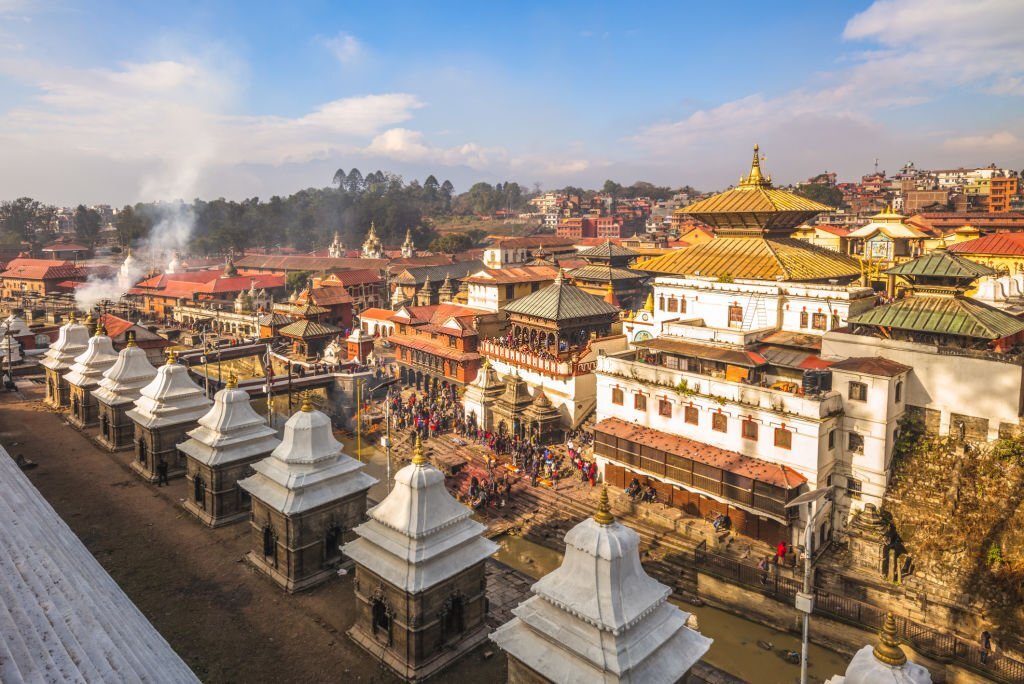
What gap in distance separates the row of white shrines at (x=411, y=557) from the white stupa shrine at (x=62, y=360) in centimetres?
1045

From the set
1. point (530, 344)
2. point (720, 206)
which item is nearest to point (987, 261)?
point (720, 206)

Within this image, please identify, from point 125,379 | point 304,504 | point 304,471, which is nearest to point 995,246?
point 304,471

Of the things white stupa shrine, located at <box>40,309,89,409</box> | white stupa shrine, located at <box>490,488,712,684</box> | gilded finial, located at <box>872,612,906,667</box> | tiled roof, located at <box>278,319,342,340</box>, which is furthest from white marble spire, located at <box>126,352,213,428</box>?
gilded finial, located at <box>872,612,906,667</box>

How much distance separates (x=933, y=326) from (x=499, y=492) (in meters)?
17.3

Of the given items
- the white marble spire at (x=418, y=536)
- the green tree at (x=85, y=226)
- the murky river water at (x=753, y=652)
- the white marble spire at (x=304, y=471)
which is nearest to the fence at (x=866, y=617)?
the murky river water at (x=753, y=652)

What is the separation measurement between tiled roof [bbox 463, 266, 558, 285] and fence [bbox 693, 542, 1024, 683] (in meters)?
31.1

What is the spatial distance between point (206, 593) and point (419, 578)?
683 cm

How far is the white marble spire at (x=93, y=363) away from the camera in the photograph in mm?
28531

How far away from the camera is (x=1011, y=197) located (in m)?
92.6

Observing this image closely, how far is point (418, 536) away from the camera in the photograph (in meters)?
14.0

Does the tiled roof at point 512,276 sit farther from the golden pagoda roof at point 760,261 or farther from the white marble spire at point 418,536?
the white marble spire at point 418,536

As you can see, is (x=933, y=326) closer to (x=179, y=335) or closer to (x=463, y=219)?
(x=179, y=335)

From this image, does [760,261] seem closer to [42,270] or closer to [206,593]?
[206,593]

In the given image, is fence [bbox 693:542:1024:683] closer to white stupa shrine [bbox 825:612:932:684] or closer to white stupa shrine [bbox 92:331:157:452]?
white stupa shrine [bbox 825:612:932:684]
